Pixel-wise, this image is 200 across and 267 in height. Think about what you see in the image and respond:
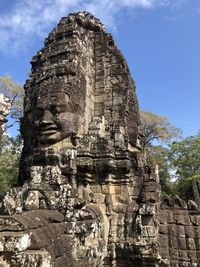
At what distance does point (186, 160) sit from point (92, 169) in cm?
1627

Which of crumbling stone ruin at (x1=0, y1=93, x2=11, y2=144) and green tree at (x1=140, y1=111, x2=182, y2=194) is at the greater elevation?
green tree at (x1=140, y1=111, x2=182, y2=194)

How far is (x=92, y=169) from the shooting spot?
239 inches

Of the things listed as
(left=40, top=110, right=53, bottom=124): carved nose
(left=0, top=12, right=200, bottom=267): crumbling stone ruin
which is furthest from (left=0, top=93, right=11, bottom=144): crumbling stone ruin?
(left=40, top=110, right=53, bottom=124): carved nose

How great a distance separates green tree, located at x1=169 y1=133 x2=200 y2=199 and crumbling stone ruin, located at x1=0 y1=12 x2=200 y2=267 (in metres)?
14.1

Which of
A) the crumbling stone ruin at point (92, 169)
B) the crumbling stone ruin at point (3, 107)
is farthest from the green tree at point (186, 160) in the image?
the crumbling stone ruin at point (3, 107)

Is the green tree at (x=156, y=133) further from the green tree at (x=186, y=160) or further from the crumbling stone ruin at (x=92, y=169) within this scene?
the crumbling stone ruin at (x=92, y=169)

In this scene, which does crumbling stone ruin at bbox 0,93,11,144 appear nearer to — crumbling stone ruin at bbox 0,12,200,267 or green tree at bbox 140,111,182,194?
crumbling stone ruin at bbox 0,12,200,267

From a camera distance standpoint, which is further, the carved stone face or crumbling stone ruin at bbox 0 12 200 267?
the carved stone face

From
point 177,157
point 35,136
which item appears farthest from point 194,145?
point 35,136

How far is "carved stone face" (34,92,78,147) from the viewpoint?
6027mm

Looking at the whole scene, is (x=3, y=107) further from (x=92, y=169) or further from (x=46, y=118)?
(x=92, y=169)

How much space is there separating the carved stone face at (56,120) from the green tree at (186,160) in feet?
51.9

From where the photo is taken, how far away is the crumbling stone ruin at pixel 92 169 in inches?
189

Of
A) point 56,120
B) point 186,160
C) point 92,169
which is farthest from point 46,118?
point 186,160
